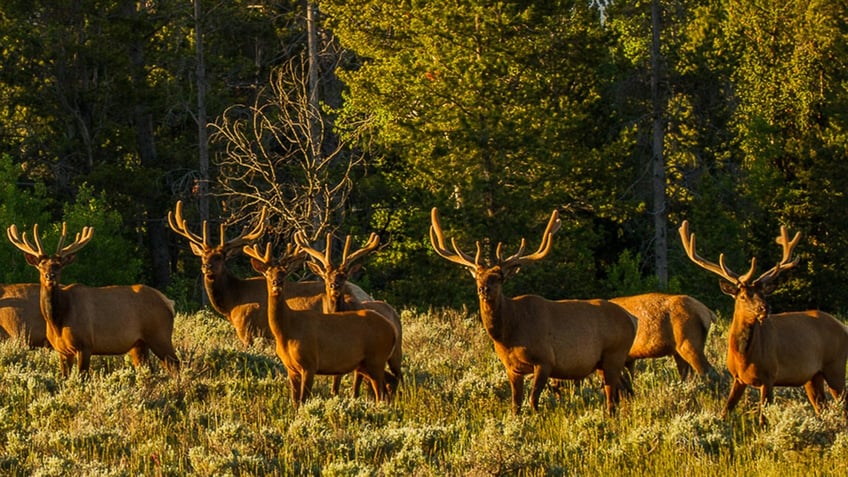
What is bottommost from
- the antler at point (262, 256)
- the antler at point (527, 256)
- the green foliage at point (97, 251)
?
the green foliage at point (97, 251)

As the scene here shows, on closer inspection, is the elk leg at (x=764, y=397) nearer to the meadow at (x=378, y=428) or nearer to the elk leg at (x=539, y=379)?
the meadow at (x=378, y=428)

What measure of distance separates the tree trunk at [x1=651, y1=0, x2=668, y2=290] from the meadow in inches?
688

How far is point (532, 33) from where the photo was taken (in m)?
28.0

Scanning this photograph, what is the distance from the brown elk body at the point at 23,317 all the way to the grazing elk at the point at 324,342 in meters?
4.73

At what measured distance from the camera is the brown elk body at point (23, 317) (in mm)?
16250

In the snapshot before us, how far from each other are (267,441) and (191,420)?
1.17 m

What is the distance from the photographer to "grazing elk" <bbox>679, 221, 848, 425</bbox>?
11805 millimetres

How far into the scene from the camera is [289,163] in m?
31.0

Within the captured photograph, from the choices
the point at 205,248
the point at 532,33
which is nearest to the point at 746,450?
the point at 205,248

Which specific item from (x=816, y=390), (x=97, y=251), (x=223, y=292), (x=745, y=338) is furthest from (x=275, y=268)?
(x=97, y=251)

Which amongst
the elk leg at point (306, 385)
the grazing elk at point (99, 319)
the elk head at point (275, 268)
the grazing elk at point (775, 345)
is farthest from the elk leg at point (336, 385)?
the grazing elk at point (775, 345)

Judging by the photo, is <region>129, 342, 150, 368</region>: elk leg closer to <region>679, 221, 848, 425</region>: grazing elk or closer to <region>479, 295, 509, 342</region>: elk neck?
<region>479, 295, 509, 342</region>: elk neck

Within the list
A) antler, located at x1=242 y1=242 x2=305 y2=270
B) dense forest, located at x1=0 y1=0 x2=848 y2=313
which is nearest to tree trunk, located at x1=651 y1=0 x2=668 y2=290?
dense forest, located at x1=0 y1=0 x2=848 y2=313

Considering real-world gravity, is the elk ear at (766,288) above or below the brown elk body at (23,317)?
above
